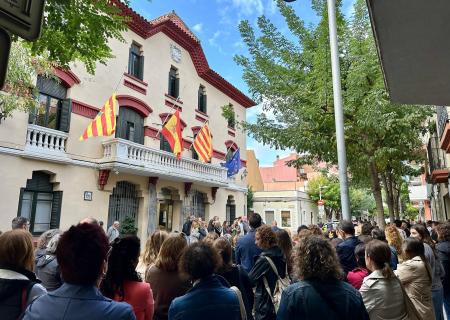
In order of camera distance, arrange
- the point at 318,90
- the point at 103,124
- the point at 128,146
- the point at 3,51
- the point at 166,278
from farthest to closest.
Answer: the point at 128,146 < the point at 103,124 < the point at 318,90 < the point at 166,278 < the point at 3,51

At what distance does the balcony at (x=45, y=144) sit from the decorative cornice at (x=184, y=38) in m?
5.70

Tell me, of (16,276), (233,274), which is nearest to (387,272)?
(233,274)

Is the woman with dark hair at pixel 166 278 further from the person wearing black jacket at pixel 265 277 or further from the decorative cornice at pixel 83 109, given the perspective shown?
the decorative cornice at pixel 83 109

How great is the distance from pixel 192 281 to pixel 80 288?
113 centimetres

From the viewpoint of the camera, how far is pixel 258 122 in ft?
33.8

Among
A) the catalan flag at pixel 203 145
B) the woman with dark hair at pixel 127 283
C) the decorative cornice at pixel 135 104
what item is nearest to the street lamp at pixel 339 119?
the woman with dark hair at pixel 127 283

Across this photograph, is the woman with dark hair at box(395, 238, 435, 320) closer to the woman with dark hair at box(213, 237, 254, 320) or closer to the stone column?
the woman with dark hair at box(213, 237, 254, 320)

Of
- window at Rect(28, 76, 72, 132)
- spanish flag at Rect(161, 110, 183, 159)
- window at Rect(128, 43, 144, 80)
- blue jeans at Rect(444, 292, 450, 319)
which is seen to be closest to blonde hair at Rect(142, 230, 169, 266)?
blue jeans at Rect(444, 292, 450, 319)

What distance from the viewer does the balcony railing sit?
35.2 ft

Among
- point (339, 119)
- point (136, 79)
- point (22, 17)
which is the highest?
point (136, 79)

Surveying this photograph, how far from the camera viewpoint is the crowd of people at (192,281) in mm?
1888

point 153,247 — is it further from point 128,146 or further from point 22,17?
point 128,146

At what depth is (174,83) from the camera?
58.2 feet

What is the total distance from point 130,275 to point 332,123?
26.5ft
